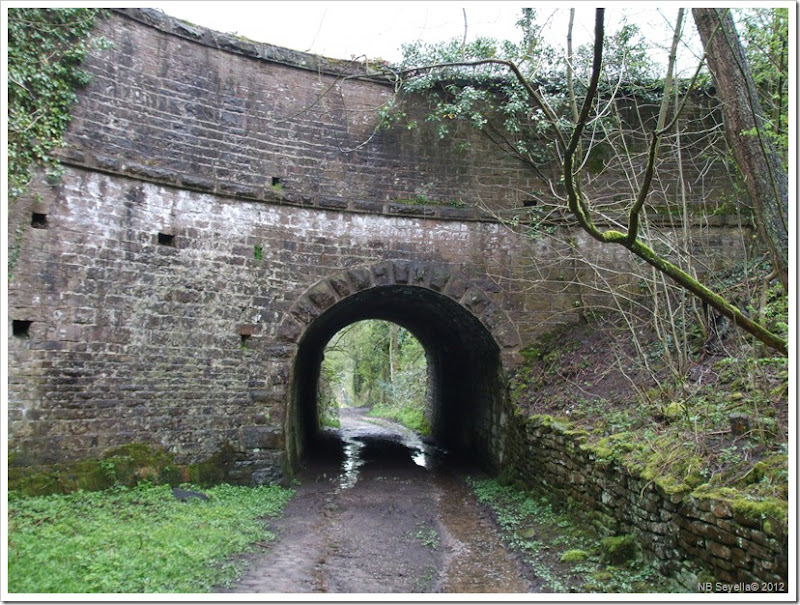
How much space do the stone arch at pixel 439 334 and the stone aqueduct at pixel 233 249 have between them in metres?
0.05

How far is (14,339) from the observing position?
6.96 metres

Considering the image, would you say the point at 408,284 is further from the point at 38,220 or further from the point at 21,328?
the point at 21,328

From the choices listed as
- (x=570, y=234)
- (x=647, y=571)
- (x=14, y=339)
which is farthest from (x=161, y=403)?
(x=570, y=234)

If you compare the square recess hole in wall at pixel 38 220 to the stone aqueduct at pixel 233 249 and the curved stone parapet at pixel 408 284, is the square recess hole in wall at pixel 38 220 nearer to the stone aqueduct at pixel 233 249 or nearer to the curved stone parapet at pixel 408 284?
the stone aqueduct at pixel 233 249

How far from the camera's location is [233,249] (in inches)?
344

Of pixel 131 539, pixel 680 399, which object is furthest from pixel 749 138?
pixel 131 539

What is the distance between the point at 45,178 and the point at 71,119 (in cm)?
95

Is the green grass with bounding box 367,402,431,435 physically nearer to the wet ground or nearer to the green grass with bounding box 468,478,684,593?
the wet ground

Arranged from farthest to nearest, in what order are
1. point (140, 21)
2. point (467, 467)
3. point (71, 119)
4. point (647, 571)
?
point (467, 467) < point (140, 21) < point (71, 119) < point (647, 571)

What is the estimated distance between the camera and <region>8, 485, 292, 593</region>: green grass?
469cm

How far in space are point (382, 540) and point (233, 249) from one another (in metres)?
4.91

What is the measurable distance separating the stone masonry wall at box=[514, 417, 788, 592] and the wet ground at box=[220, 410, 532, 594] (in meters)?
1.21

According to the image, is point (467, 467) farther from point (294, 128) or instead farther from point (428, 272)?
point (294, 128)

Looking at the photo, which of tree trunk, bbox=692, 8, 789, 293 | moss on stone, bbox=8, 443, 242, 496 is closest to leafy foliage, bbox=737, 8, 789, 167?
tree trunk, bbox=692, 8, 789, 293
